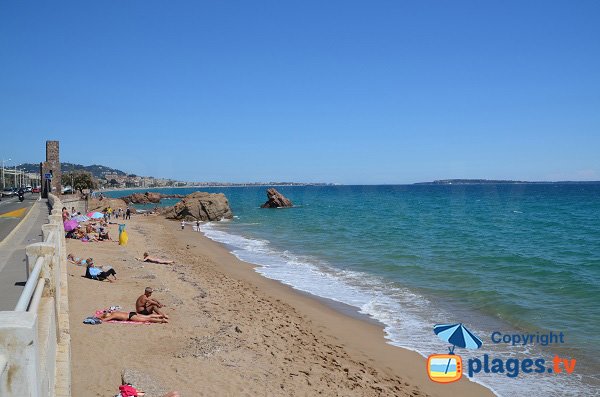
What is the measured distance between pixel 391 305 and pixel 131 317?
7.98 meters

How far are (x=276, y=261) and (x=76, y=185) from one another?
76.6 m

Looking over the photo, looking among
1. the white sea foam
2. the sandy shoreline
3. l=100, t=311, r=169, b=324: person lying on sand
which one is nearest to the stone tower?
the white sea foam

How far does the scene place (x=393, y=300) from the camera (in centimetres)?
1586

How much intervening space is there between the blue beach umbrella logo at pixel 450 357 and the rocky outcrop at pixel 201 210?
42.5m

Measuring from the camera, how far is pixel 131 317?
10984 mm

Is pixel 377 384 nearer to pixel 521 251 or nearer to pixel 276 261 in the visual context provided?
pixel 276 261

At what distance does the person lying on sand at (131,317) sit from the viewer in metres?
10.9

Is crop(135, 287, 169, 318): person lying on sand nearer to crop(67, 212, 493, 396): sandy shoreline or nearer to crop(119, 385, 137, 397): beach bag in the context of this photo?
crop(67, 212, 493, 396): sandy shoreline

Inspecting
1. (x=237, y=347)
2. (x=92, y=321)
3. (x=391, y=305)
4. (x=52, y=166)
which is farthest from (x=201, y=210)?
(x=237, y=347)

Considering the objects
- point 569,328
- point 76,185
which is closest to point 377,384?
point 569,328

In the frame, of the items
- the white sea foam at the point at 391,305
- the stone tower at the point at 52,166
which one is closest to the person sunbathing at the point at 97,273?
the white sea foam at the point at 391,305

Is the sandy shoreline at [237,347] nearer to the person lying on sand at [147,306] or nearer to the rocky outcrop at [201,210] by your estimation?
the person lying on sand at [147,306]

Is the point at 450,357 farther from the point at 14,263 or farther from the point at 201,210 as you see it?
the point at 201,210

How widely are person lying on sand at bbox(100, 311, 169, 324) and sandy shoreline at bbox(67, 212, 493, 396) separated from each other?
277 mm
